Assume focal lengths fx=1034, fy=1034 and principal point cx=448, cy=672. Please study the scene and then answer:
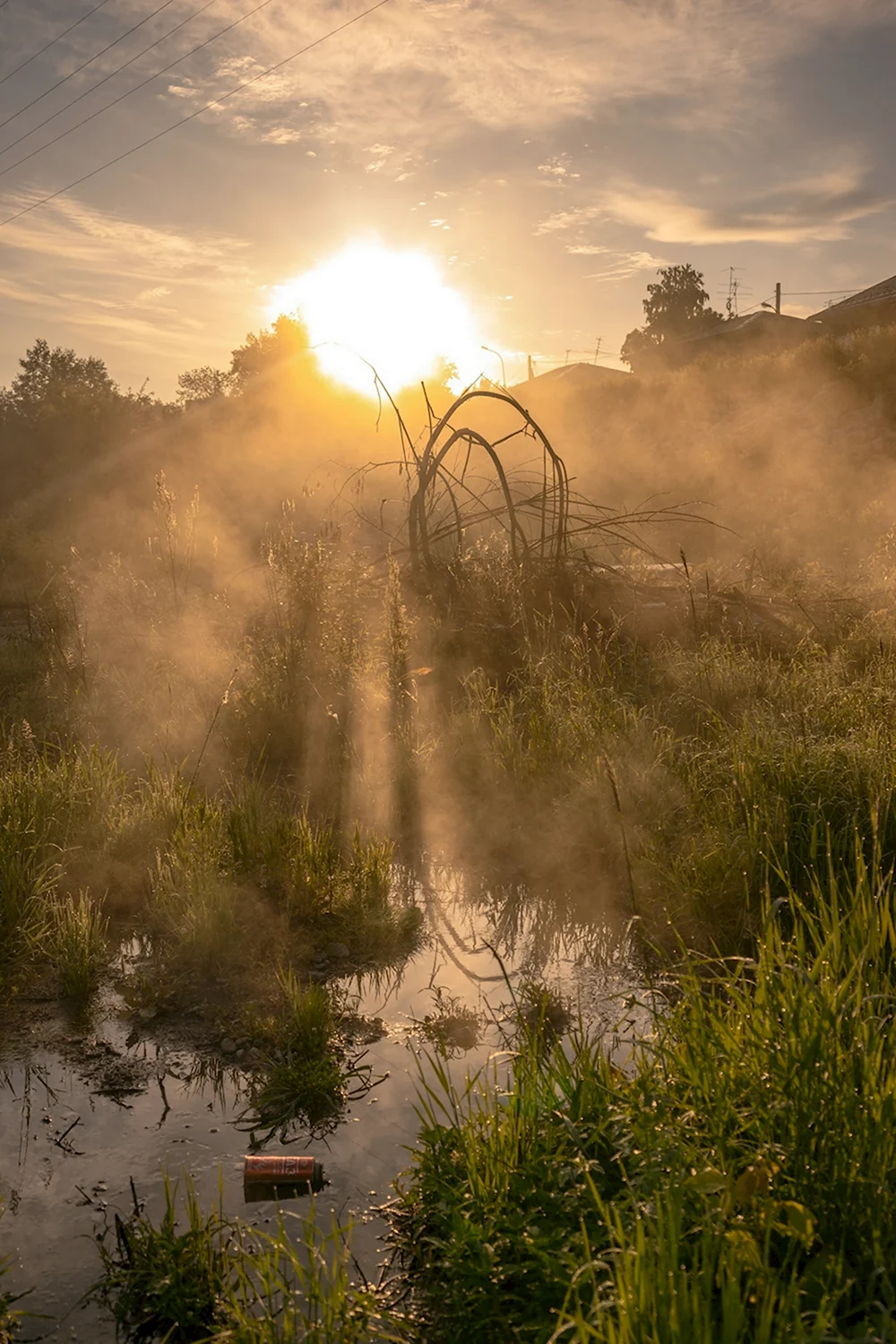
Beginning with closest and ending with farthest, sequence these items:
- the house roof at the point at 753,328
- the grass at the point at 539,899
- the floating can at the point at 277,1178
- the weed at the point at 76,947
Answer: the grass at the point at 539,899
the floating can at the point at 277,1178
the weed at the point at 76,947
the house roof at the point at 753,328

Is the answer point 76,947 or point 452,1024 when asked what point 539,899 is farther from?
point 76,947

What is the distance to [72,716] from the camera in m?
6.89

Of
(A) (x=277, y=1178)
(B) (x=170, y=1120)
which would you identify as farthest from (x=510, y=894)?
(A) (x=277, y=1178)

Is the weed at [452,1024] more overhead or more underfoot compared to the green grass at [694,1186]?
more underfoot

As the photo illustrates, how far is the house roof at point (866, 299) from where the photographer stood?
95.2ft

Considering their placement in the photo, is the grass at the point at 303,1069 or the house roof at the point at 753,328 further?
the house roof at the point at 753,328

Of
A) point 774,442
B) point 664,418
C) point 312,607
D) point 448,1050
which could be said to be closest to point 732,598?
point 312,607

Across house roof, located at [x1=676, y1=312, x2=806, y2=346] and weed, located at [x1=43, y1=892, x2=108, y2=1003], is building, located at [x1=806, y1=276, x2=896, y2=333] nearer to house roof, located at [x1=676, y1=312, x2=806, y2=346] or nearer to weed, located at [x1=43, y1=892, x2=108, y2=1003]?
house roof, located at [x1=676, y1=312, x2=806, y2=346]

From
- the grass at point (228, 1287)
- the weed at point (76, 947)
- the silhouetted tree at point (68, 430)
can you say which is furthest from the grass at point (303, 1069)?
the silhouetted tree at point (68, 430)

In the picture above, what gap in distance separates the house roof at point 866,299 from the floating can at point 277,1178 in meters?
30.0

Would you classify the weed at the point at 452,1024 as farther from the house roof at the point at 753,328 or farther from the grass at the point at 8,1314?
the house roof at the point at 753,328

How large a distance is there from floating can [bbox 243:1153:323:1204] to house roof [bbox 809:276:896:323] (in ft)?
98.3

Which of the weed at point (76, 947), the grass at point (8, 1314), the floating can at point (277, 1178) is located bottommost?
the grass at point (8, 1314)

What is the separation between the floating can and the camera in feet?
8.78
